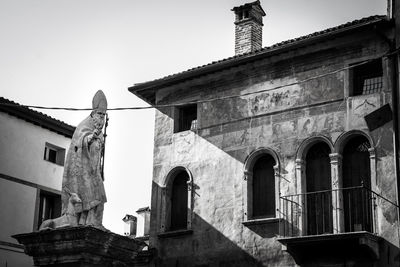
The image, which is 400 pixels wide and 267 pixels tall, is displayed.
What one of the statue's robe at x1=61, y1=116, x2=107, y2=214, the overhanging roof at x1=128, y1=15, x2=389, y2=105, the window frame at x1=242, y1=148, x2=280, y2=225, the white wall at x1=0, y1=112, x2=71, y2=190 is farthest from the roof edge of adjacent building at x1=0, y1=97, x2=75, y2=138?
the statue's robe at x1=61, y1=116, x2=107, y2=214

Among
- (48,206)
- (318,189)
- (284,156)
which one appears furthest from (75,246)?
(48,206)

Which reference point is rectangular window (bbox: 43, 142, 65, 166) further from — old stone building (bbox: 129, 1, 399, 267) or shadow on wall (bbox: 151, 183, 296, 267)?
shadow on wall (bbox: 151, 183, 296, 267)

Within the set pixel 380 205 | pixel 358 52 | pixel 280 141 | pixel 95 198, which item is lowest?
pixel 95 198

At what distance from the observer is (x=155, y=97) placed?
80.5ft

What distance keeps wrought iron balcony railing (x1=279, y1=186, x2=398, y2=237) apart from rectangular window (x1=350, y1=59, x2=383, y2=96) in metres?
2.66

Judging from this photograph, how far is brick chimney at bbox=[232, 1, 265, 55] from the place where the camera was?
81.0 ft

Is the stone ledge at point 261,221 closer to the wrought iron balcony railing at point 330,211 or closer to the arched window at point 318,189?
the wrought iron balcony railing at point 330,211

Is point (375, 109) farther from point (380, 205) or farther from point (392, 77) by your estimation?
point (380, 205)

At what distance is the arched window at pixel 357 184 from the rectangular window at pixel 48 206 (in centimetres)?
1149

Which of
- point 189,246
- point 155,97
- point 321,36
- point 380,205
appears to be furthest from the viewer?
point 155,97

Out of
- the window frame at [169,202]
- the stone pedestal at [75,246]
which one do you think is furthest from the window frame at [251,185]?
the stone pedestal at [75,246]

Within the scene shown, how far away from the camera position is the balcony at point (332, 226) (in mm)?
18559

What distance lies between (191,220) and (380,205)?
19.4ft

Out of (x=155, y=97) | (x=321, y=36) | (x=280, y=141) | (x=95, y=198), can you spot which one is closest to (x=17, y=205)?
(x=155, y=97)
